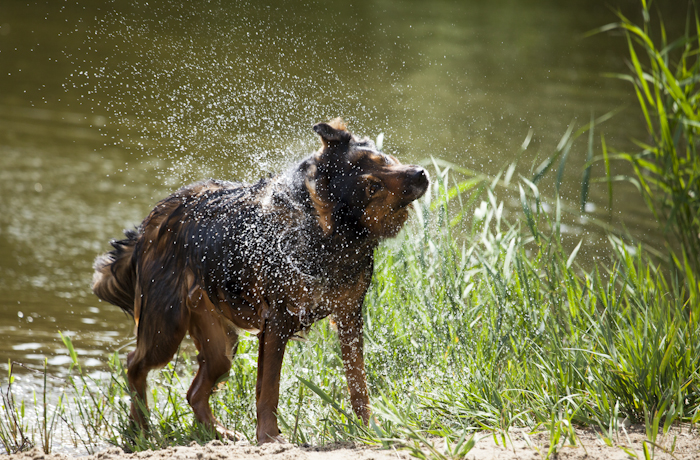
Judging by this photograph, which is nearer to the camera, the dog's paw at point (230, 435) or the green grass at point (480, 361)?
the green grass at point (480, 361)

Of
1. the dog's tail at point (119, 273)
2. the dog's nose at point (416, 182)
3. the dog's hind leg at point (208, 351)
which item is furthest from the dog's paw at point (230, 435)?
the dog's nose at point (416, 182)

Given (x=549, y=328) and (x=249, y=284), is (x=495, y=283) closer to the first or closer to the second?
(x=549, y=328)

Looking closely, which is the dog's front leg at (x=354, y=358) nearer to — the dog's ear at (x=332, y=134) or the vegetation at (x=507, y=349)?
the vegetation at (x=507, y=349)

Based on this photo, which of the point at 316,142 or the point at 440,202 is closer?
the point at 440,202

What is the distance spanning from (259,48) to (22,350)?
4409mm

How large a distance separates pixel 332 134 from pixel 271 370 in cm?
113

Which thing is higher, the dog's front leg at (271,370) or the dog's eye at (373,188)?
the dog's eye at (373,188)

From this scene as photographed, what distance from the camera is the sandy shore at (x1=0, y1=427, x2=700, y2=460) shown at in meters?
2.45

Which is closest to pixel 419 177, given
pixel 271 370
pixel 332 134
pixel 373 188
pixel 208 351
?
pixel 373 188

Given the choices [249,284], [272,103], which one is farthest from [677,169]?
[272,103]

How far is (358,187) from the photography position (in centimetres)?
297

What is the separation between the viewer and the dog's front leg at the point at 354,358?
3.25 meters

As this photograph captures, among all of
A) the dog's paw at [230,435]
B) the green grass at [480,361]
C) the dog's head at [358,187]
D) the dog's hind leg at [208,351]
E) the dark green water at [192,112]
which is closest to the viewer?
the green grass at [480,361]

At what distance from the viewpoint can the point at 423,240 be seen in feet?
14.1
